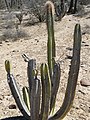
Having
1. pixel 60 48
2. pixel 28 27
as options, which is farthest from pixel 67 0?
pixel 60 48

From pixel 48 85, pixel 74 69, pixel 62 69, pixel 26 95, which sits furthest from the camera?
pixel 62 69

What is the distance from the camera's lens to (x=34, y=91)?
3795 millimetres

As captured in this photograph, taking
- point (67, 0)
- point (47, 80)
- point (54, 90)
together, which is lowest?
point (67, 0)

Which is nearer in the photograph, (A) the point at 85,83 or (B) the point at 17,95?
(B) the point at 17,95

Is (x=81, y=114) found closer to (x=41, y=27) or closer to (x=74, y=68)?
(x=74, y=68)

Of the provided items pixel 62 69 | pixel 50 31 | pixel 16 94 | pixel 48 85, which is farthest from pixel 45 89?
pixel 62 69

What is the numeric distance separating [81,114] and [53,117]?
2.33 ft

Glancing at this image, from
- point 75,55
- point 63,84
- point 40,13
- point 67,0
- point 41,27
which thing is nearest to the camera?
point 75,55

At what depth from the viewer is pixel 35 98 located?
3.87 metres

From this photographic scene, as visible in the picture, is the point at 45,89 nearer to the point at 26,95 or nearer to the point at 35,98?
the point at 35,98

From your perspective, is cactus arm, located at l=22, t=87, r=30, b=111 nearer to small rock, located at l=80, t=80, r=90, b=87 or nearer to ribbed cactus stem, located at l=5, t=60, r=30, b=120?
ribbed cactus stem, located at l=5, t=60, r=30, b=120

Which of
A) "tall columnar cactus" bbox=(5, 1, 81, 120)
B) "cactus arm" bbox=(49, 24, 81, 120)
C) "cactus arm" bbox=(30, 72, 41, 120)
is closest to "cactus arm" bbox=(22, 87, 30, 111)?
"tall columnar cactus" bbox=(5, 1, 81, 120)

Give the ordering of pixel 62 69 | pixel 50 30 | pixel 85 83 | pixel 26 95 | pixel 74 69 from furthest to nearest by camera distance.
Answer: pixel 62 69 → pixel 85 83 → pixel 26 95 → pixel 50 30 → pixel 74 69

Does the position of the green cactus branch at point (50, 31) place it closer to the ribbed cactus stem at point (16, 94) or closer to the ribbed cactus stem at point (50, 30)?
the ribbed cactus stem at point (50, 30)
